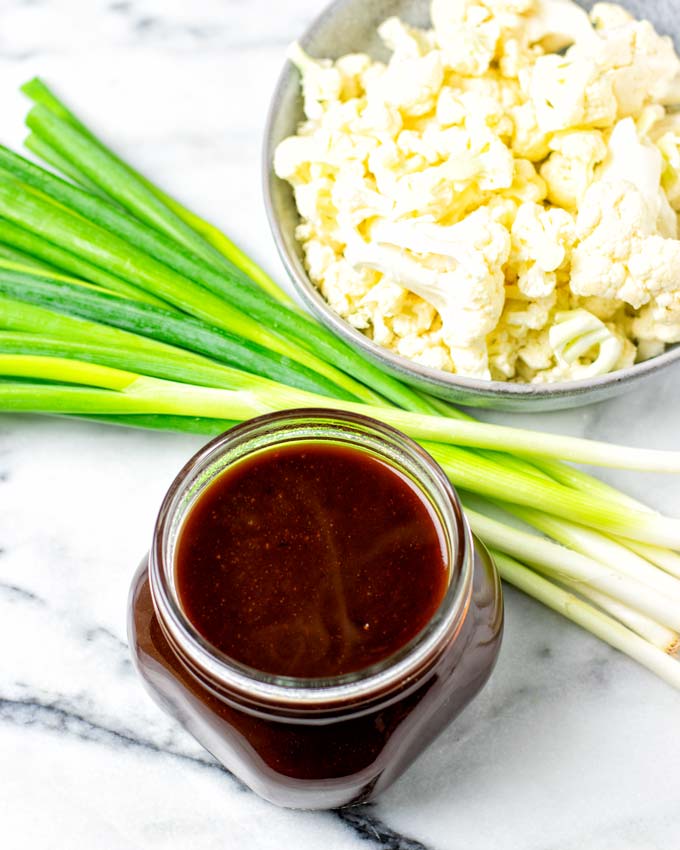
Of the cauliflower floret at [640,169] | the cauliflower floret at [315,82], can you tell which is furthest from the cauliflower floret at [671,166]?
the cauliflower floret at [315,82]

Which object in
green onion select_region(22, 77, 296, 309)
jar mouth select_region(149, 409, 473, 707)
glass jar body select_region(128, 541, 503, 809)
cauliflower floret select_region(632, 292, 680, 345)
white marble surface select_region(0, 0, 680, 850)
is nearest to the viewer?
jar mouth select_region(149, 409, 473, 707)

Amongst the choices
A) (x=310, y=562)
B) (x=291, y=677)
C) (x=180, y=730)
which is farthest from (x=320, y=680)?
(x=180, y=730)

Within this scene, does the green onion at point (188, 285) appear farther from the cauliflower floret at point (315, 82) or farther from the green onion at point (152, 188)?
the cauliflower floret at point (315, 82)

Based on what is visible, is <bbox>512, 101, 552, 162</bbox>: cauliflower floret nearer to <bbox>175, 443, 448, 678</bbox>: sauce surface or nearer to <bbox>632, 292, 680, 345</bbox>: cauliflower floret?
<bbox>632, 292, 680, 345</bbox>: cauliflower floret

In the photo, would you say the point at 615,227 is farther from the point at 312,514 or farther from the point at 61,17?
the point at 61,17

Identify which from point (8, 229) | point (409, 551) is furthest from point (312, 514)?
point (8, 229)

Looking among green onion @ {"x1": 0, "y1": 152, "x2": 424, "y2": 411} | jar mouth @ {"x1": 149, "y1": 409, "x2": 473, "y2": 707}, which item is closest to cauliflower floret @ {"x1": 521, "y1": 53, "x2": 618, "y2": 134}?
green onion @ {"x1": 0, "y1": 152, "x2": 424, "y2": 411}

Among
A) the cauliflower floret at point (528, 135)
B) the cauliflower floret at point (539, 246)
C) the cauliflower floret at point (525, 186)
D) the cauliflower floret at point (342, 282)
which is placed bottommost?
the cauliflower floret at point (342, 282)
